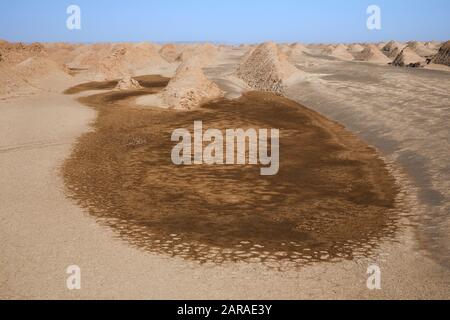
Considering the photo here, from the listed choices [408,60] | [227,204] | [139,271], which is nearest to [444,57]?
[408,60]

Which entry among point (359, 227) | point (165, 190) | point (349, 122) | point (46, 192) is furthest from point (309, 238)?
point (349, 122)

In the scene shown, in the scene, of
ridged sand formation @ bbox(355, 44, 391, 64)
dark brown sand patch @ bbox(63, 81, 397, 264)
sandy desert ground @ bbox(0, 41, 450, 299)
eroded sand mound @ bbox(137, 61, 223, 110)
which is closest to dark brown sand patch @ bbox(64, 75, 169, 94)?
eroded sand mound @ bbox(137, 61, 223, 110)

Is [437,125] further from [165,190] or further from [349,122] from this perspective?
[165,190]

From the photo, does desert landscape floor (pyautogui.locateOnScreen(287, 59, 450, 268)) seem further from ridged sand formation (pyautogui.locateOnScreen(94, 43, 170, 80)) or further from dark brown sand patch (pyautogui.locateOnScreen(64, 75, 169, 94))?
ridged sand formation (pyautogui.locateOnScreen(94, 43, 170, 80))

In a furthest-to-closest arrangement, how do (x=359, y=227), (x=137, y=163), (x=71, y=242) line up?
(x=137, y=163), (x=359, y=227), (x=71, y=242)

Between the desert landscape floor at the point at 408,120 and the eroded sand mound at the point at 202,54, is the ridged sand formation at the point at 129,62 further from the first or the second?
the desert landscape floor at the point at 408,120
